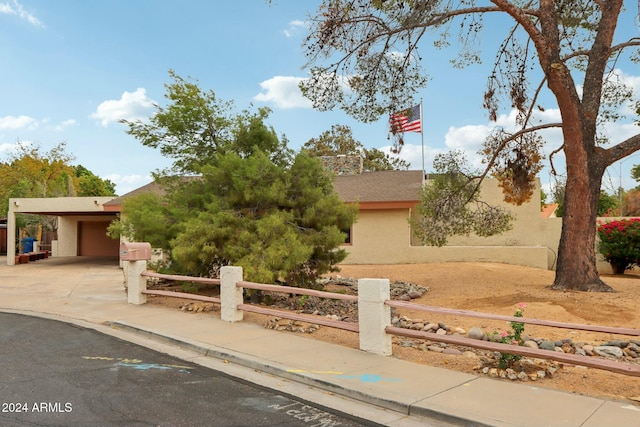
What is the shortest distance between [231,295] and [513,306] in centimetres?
675

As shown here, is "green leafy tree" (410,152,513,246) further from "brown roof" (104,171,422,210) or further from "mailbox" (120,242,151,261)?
"mailbox" (120,242,151,261)

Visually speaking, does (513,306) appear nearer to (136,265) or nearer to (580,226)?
(580,226)

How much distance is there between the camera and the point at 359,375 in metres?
6.34

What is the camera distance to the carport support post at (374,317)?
7.39m

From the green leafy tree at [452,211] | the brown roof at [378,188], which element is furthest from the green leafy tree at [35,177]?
the green leafy tree at [452,211]

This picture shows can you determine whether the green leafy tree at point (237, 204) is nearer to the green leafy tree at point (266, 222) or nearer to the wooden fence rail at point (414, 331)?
the green leafy tree at point (266, 222)

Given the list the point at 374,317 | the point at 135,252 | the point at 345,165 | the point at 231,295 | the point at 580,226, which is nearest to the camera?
the point at 374,317

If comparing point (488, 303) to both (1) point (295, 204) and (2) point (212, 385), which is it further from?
(2) point (212, 385)

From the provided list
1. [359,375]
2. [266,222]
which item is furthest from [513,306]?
[359,375]

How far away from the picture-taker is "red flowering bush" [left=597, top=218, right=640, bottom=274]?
19.5m

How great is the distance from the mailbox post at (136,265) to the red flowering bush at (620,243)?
17470mm

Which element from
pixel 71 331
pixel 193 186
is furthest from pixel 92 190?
pixel 71 331

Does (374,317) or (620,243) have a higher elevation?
(620,243)

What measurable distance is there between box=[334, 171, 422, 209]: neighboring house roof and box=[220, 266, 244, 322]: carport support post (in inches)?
417
